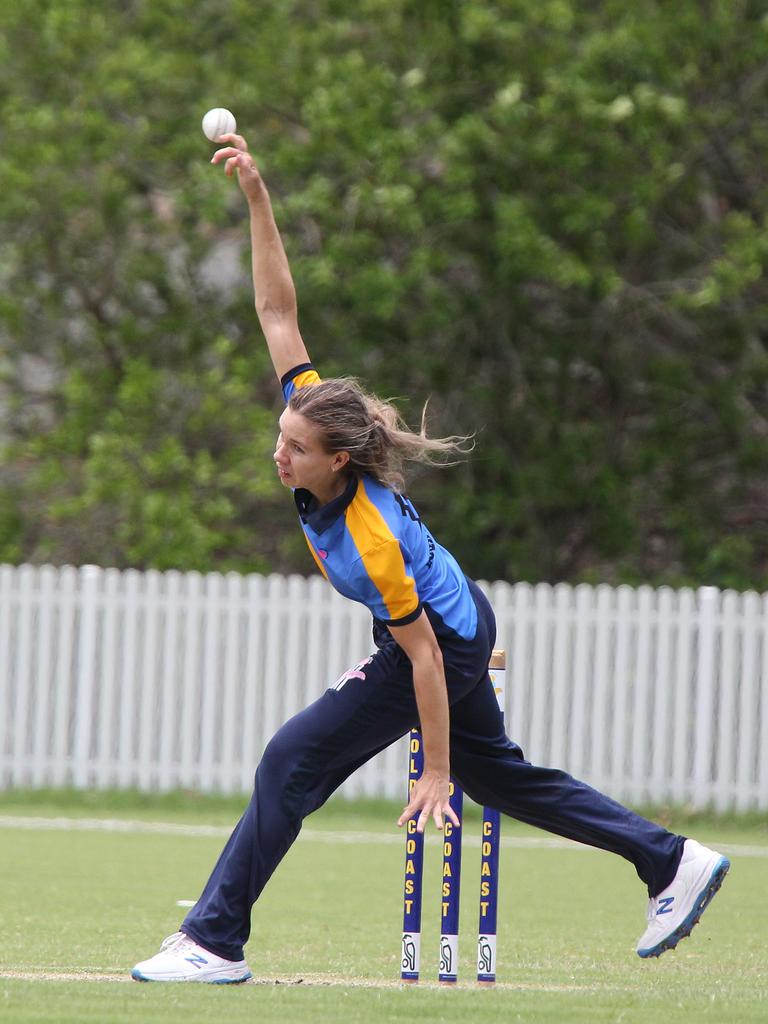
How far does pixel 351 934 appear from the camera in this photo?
21.2 feet

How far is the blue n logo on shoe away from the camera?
202 inches

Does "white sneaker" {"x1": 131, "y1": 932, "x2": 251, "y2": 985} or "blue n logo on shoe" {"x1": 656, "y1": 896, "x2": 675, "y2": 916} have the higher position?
"blue n logo on shoe" {"x1": 656, "y1": 896, "x2": 675, "y2": 916}

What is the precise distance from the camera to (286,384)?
5016mm

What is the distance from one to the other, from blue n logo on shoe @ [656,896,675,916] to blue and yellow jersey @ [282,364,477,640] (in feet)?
3.55

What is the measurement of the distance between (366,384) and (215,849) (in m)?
6.02

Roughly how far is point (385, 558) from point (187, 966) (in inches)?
50.6

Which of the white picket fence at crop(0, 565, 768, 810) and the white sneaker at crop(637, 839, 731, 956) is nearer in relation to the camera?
the white sneaker at crop(637, 839, 731, 956)

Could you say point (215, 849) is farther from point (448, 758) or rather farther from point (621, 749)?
point (448, 758)

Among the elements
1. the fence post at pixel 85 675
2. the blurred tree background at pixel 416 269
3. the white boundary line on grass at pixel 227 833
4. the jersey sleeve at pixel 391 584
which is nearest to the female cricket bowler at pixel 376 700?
the jersey sleeve at pixel 391 584

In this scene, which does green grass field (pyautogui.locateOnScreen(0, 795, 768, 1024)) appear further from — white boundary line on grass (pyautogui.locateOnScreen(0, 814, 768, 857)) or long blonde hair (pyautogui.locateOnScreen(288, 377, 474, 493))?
long blonde hair (pyautogui.locateOnScreen(288, 377, 474, 493))

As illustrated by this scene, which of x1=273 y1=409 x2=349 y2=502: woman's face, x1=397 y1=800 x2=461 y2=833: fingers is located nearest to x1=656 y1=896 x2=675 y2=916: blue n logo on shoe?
x1=397 y1=800 x2=461 y2=833: fingers

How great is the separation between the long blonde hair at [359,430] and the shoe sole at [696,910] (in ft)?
5.05

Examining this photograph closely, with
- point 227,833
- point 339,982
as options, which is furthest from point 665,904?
point 227,833

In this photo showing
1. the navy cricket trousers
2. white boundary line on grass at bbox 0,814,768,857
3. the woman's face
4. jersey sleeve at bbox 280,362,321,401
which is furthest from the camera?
white boundary line on grass at bbox 0,814,768,857
